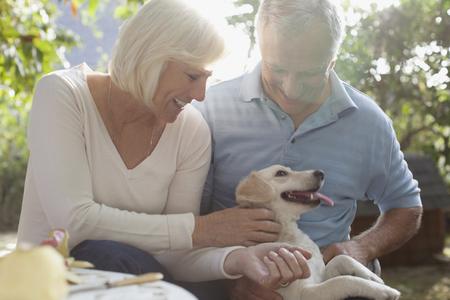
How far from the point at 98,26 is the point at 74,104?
516 centimetres

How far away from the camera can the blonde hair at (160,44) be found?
71.7 inches

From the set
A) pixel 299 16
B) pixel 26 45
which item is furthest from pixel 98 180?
pixel 26 45

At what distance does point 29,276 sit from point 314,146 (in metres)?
1.33

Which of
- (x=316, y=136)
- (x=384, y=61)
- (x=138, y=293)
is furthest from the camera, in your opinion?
(x=384, y=61)

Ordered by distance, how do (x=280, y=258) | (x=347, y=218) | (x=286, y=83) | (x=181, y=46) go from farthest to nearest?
(x=347, y=218) → (x=286, y=83) → (x=181, y=46) → (x=280, y=258)

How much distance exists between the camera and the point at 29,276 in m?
0.83

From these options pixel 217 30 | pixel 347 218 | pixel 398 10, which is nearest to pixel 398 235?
pixel 347 218

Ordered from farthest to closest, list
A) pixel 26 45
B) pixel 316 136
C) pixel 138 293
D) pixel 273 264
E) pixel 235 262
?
pixel 26 45 < pixel 316 136 < pixel 235 262 < pixel 273 264 < pixel 138 293

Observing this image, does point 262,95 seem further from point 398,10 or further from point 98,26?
point 98,26

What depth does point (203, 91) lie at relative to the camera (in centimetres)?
186

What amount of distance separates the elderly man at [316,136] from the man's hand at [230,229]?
23 cm

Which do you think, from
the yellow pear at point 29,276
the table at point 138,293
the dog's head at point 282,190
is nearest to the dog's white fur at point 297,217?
the dog's head at point 282,190

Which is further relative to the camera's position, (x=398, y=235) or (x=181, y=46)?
(x=398, y=235)

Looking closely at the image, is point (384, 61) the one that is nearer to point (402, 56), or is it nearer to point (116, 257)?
point (402, 56)
